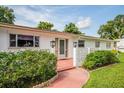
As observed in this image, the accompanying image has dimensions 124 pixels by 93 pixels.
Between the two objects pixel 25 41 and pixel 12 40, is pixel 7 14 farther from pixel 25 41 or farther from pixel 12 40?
pixel 12 40

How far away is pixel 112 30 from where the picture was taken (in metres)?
58.3

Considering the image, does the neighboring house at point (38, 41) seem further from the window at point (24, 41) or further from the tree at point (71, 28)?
the tree at point (71, 28)

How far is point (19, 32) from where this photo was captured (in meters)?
13.6

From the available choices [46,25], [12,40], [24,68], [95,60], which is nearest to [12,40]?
[12,40]

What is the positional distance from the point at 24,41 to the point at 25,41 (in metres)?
0.10

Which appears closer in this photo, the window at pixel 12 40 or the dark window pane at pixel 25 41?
the window at pixel 12 40

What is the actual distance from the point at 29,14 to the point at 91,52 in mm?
30526

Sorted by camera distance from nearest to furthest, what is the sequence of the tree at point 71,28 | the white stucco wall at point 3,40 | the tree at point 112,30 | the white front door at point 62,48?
the white stucco wall at point 3,40
the white front door at point 62,48
the tree at point 71,28
the tree at point 112,30

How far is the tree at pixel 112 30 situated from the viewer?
58.0 m

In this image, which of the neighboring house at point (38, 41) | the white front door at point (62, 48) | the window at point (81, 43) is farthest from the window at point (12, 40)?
the window at point (81, 43)

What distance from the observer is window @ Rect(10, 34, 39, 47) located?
13.2 m

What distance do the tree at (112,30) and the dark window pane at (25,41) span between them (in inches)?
1807

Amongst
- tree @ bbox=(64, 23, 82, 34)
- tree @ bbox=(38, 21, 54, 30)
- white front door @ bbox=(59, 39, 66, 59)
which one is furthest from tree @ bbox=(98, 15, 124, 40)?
white front door @ bbox=(59, 39, 66, 59)
